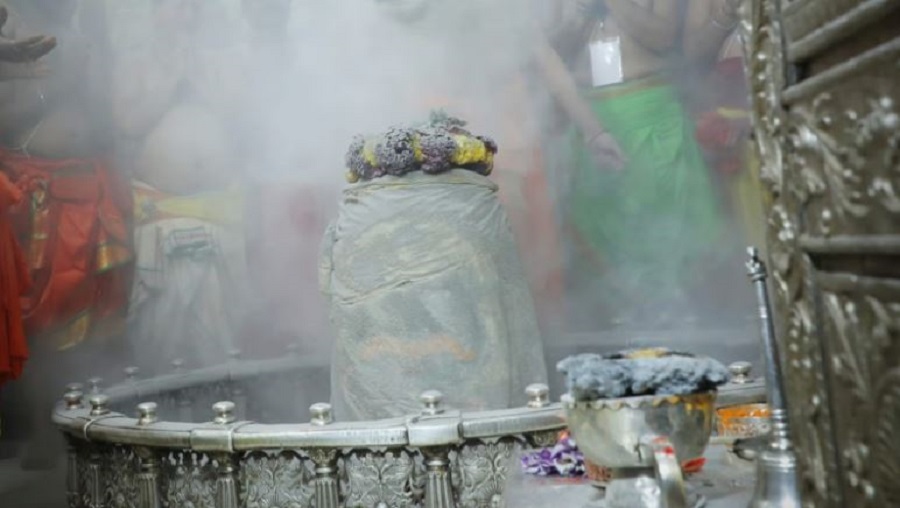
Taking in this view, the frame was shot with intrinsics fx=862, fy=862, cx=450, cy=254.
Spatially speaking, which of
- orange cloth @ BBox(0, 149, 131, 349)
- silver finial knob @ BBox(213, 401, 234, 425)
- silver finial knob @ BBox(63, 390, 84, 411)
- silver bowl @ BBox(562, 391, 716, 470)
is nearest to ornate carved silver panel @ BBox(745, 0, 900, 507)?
silver bowl @ BBox(562, 391, 716, 470)

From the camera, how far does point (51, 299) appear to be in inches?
279

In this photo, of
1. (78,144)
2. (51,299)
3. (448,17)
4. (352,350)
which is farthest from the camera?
(448,17)

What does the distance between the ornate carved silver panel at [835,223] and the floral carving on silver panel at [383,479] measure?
6.82 ft

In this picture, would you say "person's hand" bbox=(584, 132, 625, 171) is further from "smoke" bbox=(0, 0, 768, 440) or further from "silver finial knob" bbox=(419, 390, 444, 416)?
"silver finial knob" bbox=(419, 390, 444, 416)

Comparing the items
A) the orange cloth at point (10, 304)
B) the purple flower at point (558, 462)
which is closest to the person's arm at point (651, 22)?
the orange cloth at point (10, 304)

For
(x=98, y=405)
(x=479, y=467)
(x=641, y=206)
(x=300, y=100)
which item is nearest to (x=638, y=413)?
(x=479, y=467)

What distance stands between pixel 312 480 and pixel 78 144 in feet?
17.9

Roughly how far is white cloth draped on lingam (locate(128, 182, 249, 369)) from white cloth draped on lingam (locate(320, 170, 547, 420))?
3.93 m

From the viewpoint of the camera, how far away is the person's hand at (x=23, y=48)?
705cm

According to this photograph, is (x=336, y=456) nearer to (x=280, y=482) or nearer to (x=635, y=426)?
(x=280, y=482)

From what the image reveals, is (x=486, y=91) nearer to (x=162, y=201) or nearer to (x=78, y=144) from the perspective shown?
(x=162, y=201)

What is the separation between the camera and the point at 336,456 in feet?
10.5

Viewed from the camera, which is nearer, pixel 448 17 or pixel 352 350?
pixel 352 350

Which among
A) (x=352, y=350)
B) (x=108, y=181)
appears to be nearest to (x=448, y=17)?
(x=108, y=181)
